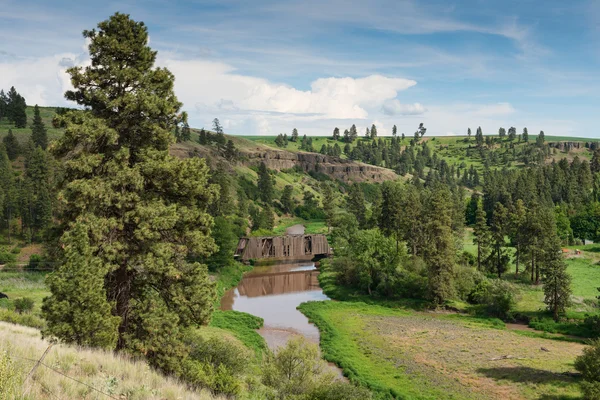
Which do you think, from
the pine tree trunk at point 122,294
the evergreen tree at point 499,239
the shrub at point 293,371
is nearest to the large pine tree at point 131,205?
the pine tree trunk at point 122,294

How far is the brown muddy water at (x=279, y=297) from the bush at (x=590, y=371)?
22235mm

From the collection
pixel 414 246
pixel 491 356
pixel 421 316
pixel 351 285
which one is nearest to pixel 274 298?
pixel 351 285

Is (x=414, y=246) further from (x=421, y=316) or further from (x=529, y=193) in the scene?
(x=529, y=193)

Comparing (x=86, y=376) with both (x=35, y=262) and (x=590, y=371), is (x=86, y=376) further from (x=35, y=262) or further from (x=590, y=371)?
(x=35, y=262)

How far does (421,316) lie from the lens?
51.1 meters

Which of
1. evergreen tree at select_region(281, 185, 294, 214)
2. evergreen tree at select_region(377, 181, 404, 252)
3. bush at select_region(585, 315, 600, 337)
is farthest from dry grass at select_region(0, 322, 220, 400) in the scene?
evergreen tree at select_region(281, 185, 294, 214)

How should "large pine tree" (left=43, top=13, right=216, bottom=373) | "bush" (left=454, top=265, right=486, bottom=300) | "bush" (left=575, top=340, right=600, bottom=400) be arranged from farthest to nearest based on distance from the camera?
"bush" (left=454, top=265, right=486, bottom=300) < "bush" (left=575, top=340, right=600, bottom=400) < "large pine tree" (left=43, top=13, right=216, bottom=373)

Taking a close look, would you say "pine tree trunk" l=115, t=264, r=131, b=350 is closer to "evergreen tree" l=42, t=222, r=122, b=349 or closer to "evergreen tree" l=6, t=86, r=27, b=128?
"evergreen tree" l=42, t=222, r=122, b=349

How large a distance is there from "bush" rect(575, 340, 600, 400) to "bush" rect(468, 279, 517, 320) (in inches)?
759

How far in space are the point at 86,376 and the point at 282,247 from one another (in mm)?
72607

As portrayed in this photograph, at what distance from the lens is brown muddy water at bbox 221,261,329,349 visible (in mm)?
45938

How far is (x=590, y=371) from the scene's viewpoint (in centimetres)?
2823

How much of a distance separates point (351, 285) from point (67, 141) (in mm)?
53049

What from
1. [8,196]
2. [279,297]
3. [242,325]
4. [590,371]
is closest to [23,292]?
[242,325]
